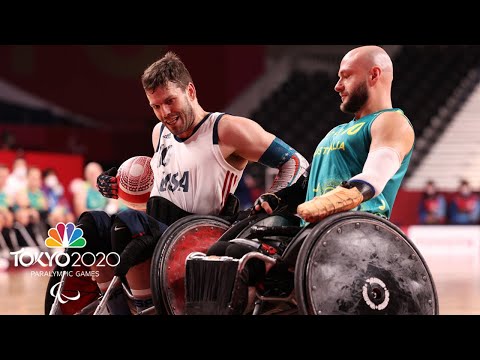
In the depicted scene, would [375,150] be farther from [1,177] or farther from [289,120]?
[289,120]

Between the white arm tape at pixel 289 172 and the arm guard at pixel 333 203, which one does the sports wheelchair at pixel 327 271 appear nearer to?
the arm guard at pixel 333 203

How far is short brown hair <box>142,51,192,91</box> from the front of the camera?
366 cm

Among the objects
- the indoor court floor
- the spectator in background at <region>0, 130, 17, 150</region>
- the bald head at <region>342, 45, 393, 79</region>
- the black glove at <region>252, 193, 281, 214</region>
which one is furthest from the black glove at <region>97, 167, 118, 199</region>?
the spectator in background at <region>0, 130, 17, 150</region>

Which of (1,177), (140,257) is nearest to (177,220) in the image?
(140,257)

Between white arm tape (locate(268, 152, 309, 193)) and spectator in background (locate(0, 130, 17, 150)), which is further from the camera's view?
spectator in background (locate(0, 130, 17, 150))

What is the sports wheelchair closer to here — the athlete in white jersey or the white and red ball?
the athlete in white jersey

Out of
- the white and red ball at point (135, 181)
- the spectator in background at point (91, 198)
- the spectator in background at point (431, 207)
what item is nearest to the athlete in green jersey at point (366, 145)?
the white and red ball at point (135, 181)

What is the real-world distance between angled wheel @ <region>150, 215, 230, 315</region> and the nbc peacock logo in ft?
1.53

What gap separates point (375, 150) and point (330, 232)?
1.44 ft

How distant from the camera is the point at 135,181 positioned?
4.03 metres

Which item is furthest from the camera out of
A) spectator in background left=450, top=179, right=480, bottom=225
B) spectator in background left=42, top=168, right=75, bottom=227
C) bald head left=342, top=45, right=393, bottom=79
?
spectator in background left=450, top=179, right=480, bottom=225

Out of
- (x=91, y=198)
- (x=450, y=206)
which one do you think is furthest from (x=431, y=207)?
(x=91, y=198)

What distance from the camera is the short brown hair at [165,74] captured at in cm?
366

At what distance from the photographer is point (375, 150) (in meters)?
3.05
